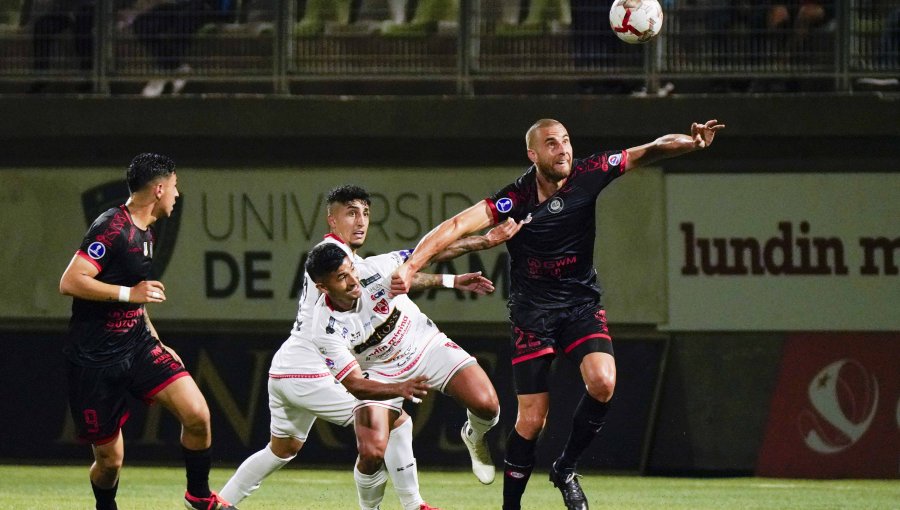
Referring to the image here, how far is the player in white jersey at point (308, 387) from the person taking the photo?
27.5 feet

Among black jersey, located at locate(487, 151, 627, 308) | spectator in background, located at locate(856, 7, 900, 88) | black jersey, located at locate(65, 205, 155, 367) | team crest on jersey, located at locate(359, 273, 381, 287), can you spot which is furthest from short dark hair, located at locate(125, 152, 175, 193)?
spectator in background, located at locate(856, 7, 900, 88)

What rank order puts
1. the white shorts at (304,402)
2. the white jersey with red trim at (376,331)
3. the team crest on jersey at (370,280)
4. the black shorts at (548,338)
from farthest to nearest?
the white shorts at (304,402) → the black shorts at (548,338) → the team crest on jersey at (370,280) → the white jersey with red trim at (376,331)

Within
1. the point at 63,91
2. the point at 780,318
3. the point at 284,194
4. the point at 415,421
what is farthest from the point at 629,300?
the point at 63,91

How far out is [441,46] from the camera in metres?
13.5

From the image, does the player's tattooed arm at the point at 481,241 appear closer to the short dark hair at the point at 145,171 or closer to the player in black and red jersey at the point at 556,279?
the player in black and red jersey at the point at 556,279

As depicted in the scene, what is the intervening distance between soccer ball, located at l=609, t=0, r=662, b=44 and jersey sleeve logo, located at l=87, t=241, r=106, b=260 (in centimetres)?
355

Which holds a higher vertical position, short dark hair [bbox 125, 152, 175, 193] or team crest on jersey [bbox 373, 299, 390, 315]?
short dark hair [bbox 125, 152, 175, 193]

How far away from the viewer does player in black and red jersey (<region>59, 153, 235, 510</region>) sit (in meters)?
7.98

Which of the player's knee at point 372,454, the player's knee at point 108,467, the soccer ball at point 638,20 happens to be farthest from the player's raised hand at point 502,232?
the player's knee at point 108,467

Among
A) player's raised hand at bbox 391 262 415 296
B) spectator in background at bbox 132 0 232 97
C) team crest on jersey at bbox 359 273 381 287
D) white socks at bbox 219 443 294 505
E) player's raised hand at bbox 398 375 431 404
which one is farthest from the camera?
spectator in background at bbox 132 0 232 97

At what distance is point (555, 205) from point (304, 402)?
192 centimetres

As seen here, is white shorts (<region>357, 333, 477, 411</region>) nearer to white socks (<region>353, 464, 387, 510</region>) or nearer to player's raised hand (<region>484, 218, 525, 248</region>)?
white socks (<region>353, 464, 387, 510</region>)

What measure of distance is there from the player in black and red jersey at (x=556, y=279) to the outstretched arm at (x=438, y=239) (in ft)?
0.05

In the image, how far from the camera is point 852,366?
43.3ft
